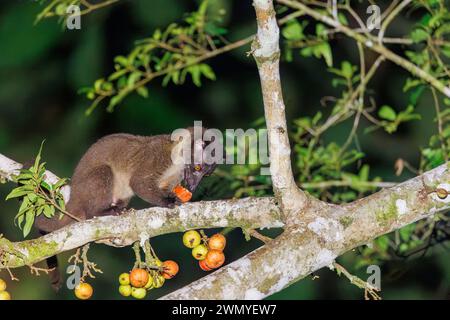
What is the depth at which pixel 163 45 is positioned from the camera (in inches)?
223

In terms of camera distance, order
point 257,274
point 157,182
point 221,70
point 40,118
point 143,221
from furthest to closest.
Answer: point 221,70 → point 40,118 → point 157,182 → point 143,221 → point 257,274

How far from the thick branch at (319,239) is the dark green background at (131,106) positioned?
15.2 feet

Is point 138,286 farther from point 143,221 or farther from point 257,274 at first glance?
point 257,274

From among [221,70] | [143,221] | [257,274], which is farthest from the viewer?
[221,70]

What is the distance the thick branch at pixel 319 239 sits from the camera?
335cm

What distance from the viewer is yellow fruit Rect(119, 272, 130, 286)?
4.02 meters

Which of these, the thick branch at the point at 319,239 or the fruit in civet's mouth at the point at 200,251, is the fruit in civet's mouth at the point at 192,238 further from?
the thick branch at the point at 319,239

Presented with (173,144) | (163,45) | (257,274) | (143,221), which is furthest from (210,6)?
(257,274)

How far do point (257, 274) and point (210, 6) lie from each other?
10.5ft

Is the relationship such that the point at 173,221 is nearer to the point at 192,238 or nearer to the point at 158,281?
the point at 192,238

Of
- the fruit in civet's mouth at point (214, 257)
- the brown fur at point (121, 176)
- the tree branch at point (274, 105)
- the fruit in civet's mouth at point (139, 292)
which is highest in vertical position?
the brown fur at point (121, 176)

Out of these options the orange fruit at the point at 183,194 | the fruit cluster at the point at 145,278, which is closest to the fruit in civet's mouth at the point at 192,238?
the fruit cluster at the point at 145,278

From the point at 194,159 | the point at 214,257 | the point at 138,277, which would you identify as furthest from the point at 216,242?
the point at 194,159

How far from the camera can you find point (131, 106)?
948 cm
